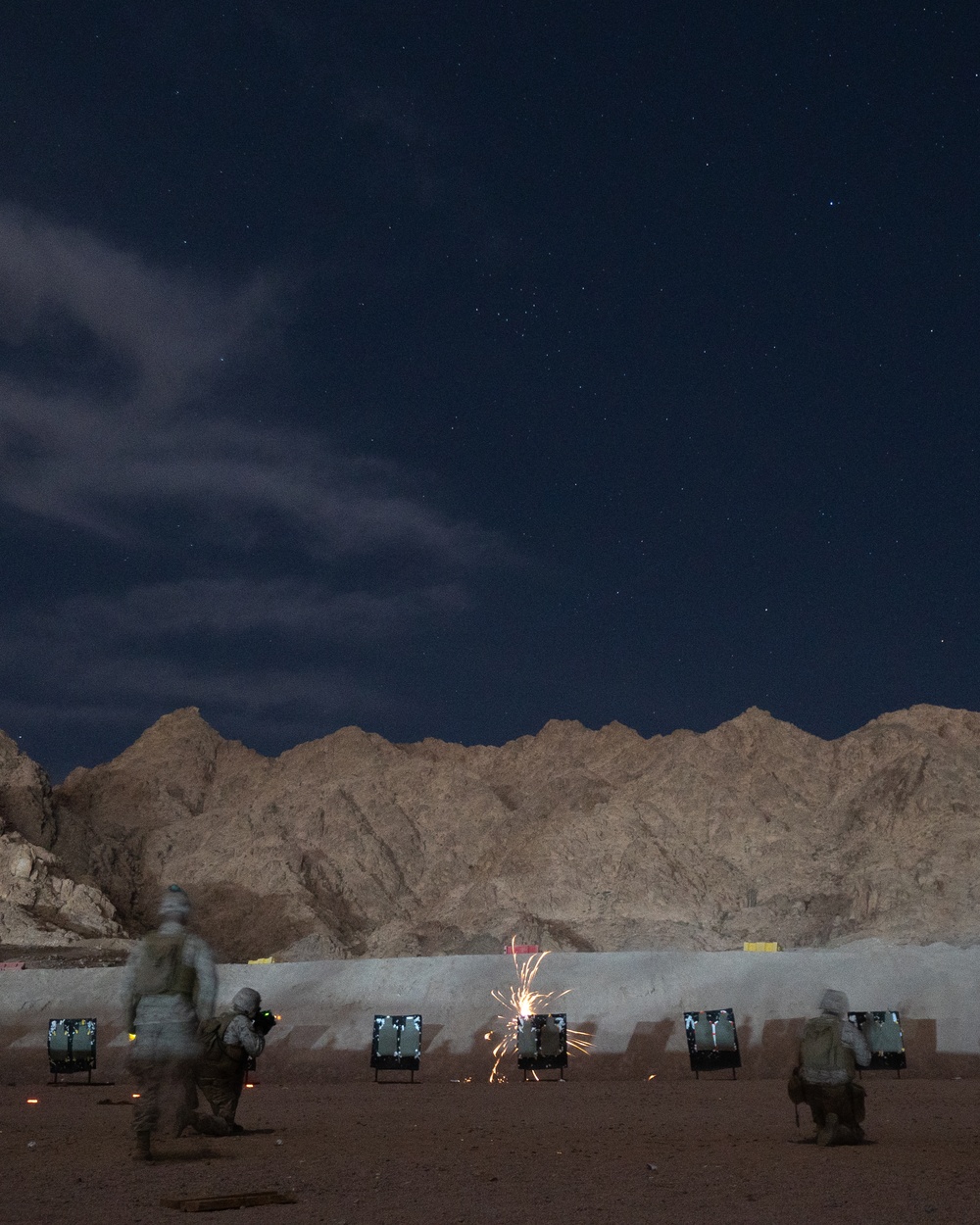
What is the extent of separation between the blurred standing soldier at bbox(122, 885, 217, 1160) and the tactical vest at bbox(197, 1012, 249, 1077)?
2.37 meters

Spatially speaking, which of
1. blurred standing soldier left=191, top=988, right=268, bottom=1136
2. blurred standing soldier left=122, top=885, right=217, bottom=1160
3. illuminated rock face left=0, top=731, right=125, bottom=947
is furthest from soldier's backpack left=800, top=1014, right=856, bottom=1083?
illuminated rock face left=0, top=731, right=125, bottom=947

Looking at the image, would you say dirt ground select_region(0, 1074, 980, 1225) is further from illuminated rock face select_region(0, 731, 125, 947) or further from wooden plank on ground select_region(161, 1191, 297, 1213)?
illuminated rock face select_region(0, 731, 125, 947)

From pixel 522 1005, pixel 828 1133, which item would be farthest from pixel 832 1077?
pixel 522 1005

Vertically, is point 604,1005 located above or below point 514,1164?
above

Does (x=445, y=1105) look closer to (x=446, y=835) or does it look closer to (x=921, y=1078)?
(x=921, y=1078)

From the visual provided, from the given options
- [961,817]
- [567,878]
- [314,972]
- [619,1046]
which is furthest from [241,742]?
[619,1046]

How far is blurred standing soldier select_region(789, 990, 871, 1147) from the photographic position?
37.9ft

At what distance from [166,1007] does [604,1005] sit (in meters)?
16.2

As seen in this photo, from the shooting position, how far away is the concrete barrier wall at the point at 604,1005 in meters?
22.9

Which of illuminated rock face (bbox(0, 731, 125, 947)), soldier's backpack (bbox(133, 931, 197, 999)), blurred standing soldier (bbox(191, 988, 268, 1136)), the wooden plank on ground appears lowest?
the wooden plank on ground

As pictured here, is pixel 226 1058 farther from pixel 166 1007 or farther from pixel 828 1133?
pixel 828 1133

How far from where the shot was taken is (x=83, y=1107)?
54.7 feet

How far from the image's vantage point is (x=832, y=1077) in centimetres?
1158

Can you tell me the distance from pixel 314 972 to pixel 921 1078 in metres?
13.2
